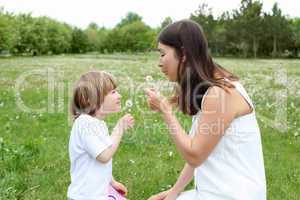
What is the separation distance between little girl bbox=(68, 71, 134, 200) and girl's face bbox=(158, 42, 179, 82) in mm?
587

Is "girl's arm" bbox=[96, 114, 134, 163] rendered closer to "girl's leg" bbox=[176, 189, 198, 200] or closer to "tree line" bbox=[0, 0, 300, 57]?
"girl's leg" bbox=[176, 189, 198, 200]

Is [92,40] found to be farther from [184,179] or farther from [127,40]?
[184,179]

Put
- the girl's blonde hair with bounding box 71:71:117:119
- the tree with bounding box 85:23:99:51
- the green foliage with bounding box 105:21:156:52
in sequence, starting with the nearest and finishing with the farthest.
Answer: the girl's blonde hair with bounding box 71:71:117:119, the tree with bounding box 85:23:99:51, the green foliage with bounding box 105:21:156:52

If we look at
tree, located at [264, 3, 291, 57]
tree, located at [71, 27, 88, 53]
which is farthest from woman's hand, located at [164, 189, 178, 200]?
tree, located at [71, 27, 88, 53]

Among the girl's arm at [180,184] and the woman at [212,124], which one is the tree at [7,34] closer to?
the girl's arm at [180,184]

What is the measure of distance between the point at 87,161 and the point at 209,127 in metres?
1.14

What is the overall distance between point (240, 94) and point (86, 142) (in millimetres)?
1315

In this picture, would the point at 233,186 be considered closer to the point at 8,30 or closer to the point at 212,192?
the point at 212,192

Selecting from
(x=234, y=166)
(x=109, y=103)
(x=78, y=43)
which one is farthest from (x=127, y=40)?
(x=234, y=166)

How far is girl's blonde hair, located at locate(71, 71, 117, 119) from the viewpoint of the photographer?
12.9 feet

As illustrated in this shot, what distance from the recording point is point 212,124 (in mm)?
3430

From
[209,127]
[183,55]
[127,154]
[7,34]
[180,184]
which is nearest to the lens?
[209,127]

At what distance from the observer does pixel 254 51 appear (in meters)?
68.2

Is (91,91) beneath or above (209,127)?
above
